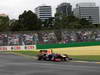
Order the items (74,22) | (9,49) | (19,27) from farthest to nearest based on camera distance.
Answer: (74,22)
(19,27)
(9,49)

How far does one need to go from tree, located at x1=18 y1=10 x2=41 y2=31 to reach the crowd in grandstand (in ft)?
119

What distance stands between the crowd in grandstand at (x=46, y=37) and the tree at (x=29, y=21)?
36.2m

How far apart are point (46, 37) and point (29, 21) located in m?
42.1

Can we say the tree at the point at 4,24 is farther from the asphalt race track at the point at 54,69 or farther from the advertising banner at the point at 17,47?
the asphalt race track at the point at 54,69

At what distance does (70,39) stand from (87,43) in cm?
448

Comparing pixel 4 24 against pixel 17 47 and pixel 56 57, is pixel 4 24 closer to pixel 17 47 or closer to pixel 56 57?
pixel 17 47

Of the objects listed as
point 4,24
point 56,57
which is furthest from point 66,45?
point 4,24

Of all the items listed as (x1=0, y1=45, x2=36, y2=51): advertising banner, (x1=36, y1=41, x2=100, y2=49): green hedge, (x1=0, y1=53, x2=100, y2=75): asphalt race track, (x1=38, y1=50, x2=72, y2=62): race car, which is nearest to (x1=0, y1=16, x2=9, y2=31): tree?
(x1=0, y1=45, x2=36, y2=51): advertising banner

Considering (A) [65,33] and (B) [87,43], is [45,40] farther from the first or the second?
(B) [87,43]

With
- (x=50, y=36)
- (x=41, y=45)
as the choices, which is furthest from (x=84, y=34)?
(x=41, y=45)

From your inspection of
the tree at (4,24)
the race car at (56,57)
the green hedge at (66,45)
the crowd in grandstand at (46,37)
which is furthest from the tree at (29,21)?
the race car at (56,57)

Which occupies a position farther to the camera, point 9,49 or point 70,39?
point 70,39

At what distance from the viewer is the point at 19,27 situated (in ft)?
331

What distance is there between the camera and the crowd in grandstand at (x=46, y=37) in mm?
61531
